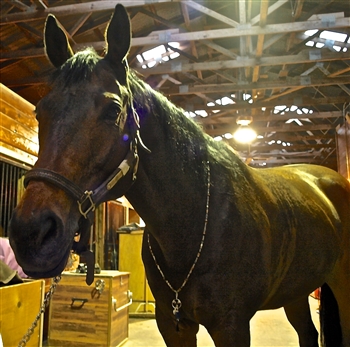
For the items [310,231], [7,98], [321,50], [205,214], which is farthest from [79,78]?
[321,50]

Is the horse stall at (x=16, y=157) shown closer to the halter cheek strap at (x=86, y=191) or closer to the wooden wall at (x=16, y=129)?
the wooden wall at (x=16, y=129)

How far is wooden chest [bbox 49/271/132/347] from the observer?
376 centimetres

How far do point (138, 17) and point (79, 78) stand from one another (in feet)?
20.7

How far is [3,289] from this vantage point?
242 cm

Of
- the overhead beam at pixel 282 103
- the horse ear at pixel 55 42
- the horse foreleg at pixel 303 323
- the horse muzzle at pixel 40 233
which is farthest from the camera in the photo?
the overhead beam at pixel 282 103

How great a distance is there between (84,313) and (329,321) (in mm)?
2581

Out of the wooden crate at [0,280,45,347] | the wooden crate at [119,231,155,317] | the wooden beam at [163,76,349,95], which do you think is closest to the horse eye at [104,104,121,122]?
the wooden crate at [0,280,45,347]

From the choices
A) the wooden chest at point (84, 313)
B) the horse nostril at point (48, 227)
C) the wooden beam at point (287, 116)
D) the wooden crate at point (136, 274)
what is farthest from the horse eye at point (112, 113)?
the wooden beam at point (287, 116)

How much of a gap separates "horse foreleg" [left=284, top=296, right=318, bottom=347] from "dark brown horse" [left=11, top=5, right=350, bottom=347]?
0.57 metres

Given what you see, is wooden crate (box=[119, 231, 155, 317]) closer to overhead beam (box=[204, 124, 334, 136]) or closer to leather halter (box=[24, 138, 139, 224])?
leather halter (box=[24, 138, 139, 224])

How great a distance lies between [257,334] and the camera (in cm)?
454

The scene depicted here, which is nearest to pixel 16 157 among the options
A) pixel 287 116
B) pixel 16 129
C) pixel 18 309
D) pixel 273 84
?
pixel 16 129

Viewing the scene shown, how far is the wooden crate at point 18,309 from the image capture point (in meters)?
2.42

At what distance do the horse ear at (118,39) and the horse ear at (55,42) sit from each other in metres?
0.20
